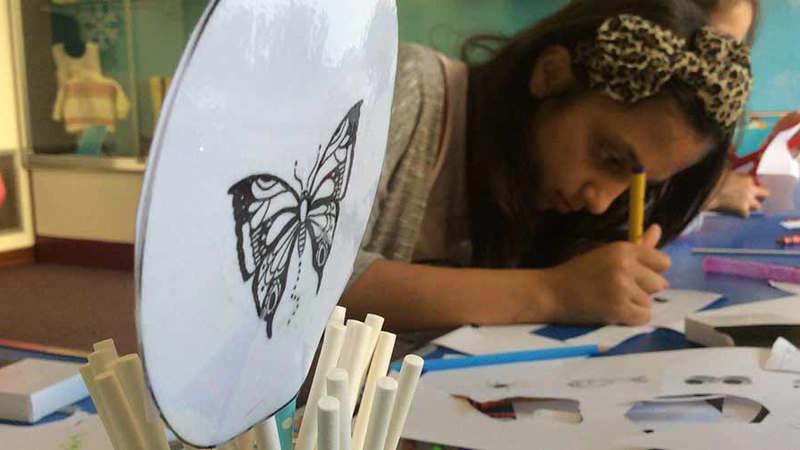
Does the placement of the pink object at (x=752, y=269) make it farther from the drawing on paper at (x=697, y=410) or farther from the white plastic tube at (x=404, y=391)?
the white plastic tube at (x=404, y=391)

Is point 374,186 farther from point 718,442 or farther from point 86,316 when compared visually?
point 86,316

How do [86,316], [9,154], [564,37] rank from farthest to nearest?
1. [9,154]
2. [86,316]
3. [564,37]

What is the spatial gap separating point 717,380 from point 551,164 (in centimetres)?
40

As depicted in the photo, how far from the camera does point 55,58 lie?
238cm

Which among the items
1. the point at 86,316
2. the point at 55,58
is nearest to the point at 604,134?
the point at 86,316

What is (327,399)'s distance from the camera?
183 millimetres

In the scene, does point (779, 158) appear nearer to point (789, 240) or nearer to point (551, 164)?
point (789, 240)

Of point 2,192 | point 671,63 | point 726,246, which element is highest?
point 671,63

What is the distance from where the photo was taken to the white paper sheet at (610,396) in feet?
1.27

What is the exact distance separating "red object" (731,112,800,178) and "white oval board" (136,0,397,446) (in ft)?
3.42

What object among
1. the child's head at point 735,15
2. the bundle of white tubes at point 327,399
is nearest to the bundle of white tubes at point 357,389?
the bundle of white tubes at point 327,399

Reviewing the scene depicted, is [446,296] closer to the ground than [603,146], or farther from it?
closer to the ground

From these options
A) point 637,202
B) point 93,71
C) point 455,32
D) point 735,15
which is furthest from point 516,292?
point 93,71

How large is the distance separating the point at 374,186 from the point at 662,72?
1.70 ft
